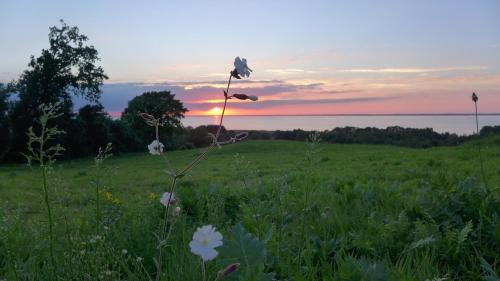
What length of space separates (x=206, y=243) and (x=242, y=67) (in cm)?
63

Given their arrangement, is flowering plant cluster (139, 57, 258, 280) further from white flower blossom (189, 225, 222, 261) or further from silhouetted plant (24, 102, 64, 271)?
silhouetted plant (24, 102, 64, 271)

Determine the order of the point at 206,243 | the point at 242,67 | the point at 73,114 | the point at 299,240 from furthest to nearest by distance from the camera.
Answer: the point at 73,114
the point at 299,240
the point at 242,67
the point at 206,243

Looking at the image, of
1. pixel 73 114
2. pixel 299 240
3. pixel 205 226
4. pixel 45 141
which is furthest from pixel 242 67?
pixel 73 114

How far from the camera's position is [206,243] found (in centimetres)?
141

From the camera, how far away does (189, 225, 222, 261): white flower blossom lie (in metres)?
1.38

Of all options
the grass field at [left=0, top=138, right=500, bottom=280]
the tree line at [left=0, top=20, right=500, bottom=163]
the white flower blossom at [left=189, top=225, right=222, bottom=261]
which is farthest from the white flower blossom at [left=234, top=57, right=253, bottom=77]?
the tree line at [left=0, top=20, right=500, bottom=163]

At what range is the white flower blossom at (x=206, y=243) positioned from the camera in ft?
4.51

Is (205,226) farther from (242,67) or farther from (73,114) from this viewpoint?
(73,114)

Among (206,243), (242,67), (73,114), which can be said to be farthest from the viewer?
(73,114)

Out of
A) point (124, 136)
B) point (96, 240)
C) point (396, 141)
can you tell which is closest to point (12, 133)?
point (124, 136)

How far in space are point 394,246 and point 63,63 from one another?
1476 inches

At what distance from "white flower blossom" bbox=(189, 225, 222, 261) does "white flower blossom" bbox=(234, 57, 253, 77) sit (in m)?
0.55

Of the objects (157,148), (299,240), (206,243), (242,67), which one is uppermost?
(242,67)

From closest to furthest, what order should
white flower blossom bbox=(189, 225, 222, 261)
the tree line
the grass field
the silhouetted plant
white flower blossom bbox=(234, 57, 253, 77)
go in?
white flower blossom bbox=(189, 225, 222, 261) → white flower blossom bbox=(234, 57, 253, 77) → the silhouetted plant → the grass field → the tree line
